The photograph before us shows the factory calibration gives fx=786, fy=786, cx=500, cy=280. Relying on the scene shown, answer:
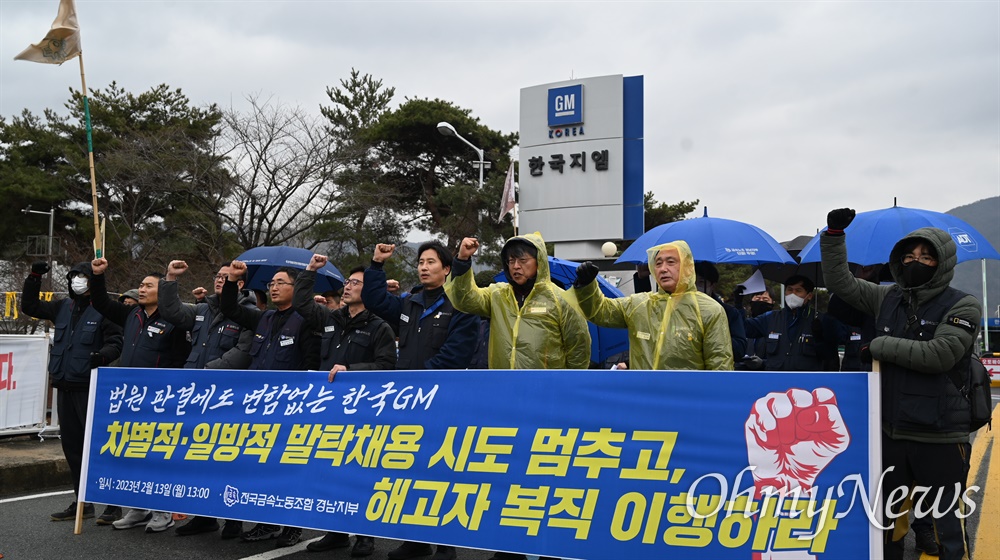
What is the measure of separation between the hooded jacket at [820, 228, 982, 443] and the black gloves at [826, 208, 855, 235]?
0.29 m

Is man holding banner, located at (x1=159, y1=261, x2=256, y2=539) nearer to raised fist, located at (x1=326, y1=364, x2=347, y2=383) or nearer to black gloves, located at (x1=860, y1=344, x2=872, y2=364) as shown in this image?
raised fist, located at (x1=326, y1=364, x2=347, y2=383)

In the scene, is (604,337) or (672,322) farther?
(604,337)

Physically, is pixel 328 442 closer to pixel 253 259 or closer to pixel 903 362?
pixel 903 362

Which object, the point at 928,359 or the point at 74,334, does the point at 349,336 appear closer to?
the point at 74,334

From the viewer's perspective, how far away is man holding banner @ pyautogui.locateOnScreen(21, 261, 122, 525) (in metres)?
5.97

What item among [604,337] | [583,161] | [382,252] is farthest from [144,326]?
[583,161]

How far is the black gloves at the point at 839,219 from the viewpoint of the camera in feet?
12.6

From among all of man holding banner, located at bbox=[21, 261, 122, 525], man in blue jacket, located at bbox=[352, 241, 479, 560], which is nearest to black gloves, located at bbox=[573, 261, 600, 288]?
man in blue jacket, located at bbox=[352, 241, 479, 560]

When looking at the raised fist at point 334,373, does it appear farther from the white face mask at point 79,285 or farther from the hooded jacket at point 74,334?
the white face mask at point 79,285

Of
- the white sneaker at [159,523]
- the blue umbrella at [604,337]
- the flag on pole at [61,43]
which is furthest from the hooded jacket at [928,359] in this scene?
the flag on pole at [61,43]

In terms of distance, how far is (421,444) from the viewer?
4172 mm

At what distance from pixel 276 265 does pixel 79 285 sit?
7.68 feet

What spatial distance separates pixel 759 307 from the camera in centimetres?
742

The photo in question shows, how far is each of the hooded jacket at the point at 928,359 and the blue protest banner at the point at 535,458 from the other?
1.43ft
